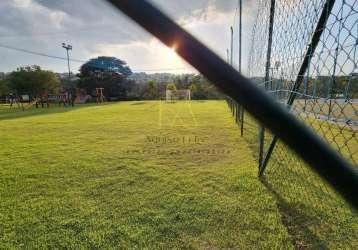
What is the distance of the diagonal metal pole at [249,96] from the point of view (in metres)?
0.41

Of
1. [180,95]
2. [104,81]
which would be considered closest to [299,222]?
[180,95]

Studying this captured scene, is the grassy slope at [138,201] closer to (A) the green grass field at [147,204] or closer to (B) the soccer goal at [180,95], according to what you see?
(A) the green grass field at [147,204]

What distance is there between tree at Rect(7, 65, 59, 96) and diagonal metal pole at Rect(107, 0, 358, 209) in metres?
44.3

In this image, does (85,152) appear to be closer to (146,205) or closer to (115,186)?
(115,186)

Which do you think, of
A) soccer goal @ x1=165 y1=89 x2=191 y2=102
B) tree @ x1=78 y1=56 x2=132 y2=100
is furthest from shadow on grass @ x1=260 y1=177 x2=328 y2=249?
tree @ x1=78 y1=56 x2=132 y2=100

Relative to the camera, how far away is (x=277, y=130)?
42 centimetres

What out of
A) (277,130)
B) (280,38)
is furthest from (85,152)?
(277,130)

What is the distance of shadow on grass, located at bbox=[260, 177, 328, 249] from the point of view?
67.6 inches

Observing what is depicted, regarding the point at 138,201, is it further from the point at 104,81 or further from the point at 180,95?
the point at 104,81

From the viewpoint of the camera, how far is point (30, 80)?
126 ft

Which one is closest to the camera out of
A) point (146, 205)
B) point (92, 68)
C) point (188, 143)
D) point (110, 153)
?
point (146, 205)

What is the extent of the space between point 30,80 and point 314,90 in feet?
148

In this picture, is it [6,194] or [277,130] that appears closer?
[277,130]

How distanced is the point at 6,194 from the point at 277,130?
319 cm
